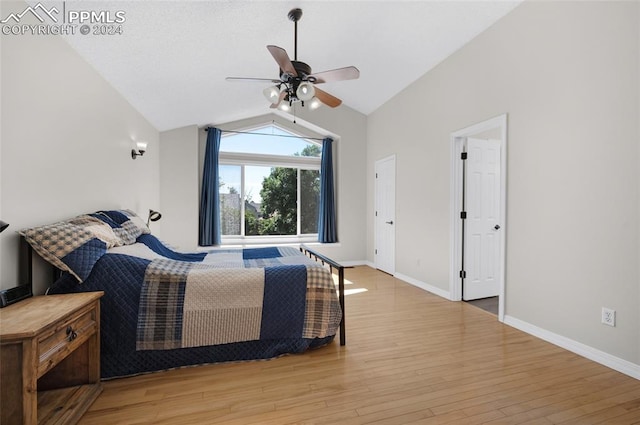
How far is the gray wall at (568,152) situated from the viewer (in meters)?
2.01

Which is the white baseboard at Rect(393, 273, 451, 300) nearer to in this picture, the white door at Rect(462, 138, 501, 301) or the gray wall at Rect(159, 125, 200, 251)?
the white door at Rect(462, 138, 501, 301)

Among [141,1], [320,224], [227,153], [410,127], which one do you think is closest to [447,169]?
[410,127]

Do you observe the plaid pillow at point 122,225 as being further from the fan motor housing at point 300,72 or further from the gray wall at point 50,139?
the fan motor housing at point 300,72

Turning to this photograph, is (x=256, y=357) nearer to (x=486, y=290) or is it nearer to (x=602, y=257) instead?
(x=602, y=257)

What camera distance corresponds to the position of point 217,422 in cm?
151

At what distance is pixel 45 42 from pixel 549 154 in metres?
4.01

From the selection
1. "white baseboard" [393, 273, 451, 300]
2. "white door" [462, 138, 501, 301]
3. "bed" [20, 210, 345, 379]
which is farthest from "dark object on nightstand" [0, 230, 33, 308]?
"white door" [462, 138, 501, 301]

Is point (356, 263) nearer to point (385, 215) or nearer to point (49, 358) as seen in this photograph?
point (385, 215)

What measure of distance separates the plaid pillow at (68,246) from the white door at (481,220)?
3757 mm

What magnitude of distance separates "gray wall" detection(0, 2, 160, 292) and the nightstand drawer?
1.69ft

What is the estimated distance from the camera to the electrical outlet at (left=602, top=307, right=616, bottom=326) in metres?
2.07

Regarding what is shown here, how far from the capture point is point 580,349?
227cm

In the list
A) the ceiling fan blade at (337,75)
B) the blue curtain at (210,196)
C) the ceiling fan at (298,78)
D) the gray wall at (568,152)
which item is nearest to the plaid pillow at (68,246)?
the ceiling fan at (298,78)

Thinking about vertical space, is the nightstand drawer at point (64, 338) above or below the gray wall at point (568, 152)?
below
